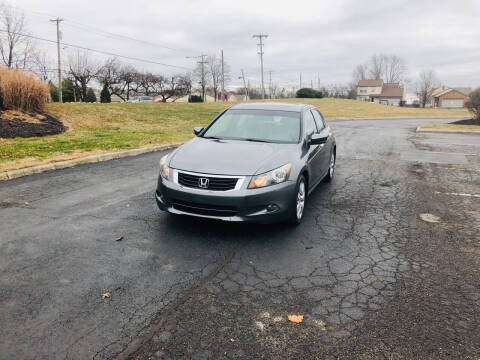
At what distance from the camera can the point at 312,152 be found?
19.2ft

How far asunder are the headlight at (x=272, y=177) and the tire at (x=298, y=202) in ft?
0.81

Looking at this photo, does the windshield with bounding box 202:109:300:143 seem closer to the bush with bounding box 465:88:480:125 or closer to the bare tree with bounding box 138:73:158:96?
the bush with bounding box 465:88:480:125

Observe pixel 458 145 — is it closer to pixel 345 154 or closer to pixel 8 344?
pixel 345 154

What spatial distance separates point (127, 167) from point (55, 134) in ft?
22.3

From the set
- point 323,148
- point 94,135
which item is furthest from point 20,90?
point 323,148

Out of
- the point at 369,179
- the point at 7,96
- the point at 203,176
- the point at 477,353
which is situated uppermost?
the point at 7,96

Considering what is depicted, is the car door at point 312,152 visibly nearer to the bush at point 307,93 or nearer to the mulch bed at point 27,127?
the mulch bed at point 27,127

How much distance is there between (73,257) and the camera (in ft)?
13.4

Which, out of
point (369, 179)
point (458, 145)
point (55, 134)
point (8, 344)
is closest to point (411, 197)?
point (369, 179)

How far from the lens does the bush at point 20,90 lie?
15.8 meters

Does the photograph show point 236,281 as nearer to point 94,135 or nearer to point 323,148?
point 323,148

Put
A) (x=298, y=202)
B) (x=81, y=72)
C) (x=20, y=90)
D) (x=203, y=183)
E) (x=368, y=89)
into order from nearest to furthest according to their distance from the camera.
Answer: (x=203, y=183)
(x=298, y=202)
(x=20, y=90)
(x=81, y=72)
(x=368, y=89)

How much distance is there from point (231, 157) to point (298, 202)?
1087 millimetres

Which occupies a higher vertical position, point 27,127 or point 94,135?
point 27,127
